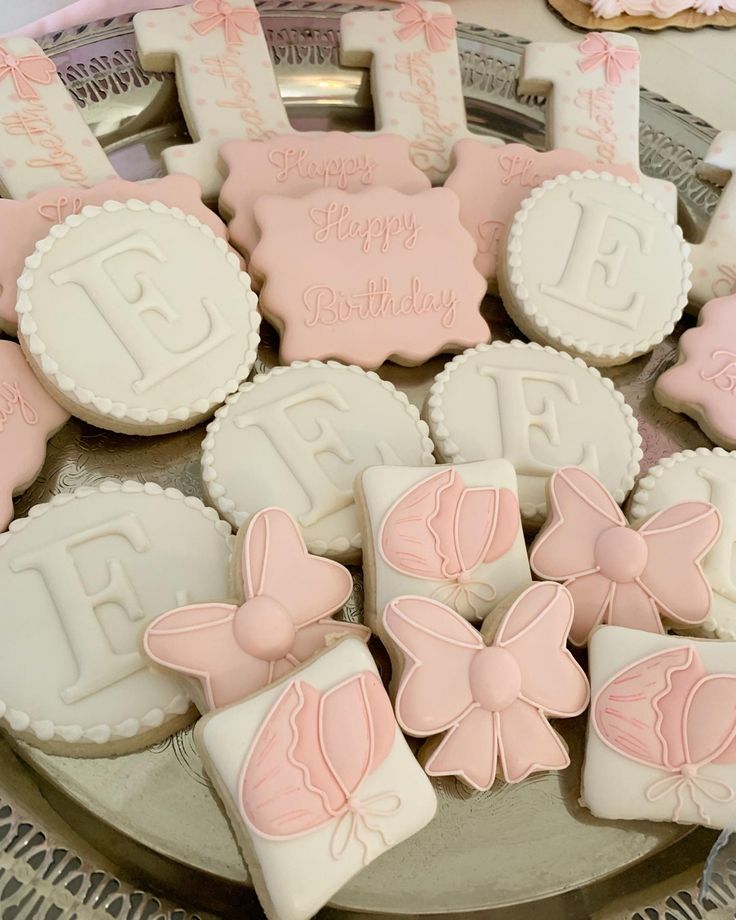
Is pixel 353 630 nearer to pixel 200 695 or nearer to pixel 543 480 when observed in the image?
pixel 200 695

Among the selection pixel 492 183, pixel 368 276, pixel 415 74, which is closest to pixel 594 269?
pixel 492 183

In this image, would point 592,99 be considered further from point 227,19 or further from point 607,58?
point 227,19

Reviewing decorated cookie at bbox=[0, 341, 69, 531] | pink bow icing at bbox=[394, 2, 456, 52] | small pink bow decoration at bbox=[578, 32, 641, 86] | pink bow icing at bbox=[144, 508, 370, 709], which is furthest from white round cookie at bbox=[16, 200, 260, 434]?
small pink bow decoration at bbox=[578, 32, 641, 86]

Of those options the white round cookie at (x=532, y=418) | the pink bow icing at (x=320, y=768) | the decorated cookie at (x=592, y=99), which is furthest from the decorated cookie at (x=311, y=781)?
the decorated cookie at (x=592, y=99)

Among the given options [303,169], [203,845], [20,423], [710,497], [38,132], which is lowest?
[203,845]

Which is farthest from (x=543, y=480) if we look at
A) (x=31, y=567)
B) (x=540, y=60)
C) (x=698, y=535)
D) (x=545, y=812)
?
(x=540, y=60)

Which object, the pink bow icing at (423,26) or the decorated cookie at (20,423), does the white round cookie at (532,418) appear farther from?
the pink bow icing at (423,26)
